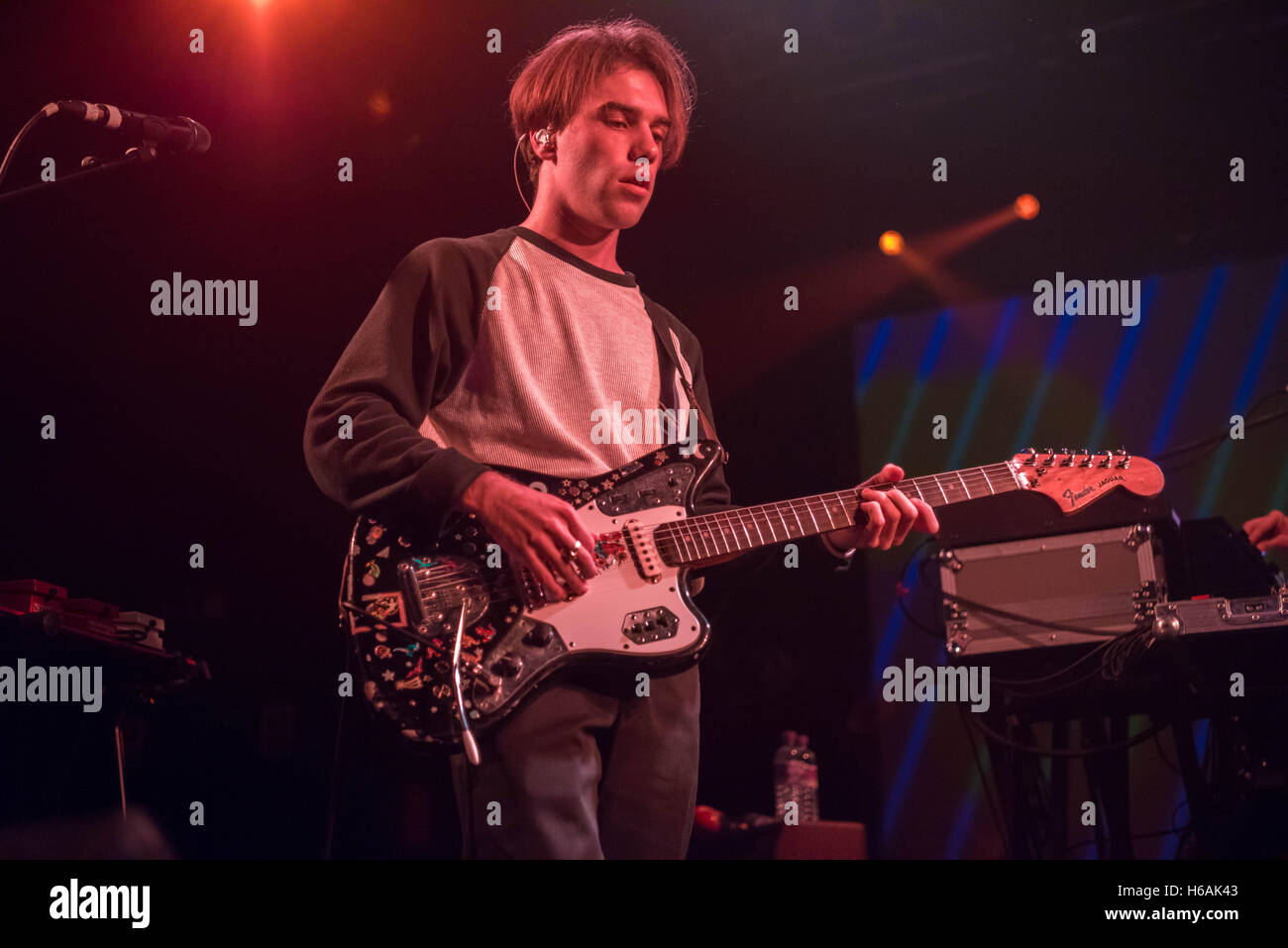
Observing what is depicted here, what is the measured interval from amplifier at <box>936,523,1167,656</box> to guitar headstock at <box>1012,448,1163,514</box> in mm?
309

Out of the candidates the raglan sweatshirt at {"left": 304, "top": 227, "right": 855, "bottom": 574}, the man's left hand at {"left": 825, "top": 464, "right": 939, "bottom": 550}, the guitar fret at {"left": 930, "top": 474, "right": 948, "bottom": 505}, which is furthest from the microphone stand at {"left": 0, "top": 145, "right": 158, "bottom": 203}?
the guitar fret at {"left": 930, "top": 474, "right": 948, "bottom": 505}

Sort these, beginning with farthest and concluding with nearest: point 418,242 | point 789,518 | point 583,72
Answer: point 418,242 < point 583,72 < point 789,518

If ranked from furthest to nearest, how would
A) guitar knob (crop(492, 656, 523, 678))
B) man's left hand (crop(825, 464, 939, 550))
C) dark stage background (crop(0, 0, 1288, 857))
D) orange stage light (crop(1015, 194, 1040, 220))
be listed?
orange stage light (crop(1015, 194, 1040, 220)) < dark stage background (crop(0, 0, 1288, 857)) < man's left hand (crop(825, 464, 939, 550)) < guitar knob (crop(492, 656, 523, 678))

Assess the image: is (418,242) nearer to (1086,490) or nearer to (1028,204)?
(1028,204)

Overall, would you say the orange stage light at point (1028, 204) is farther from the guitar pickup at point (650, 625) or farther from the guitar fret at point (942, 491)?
the guitar pickup at point (650, 625)

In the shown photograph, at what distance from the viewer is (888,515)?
2.42m

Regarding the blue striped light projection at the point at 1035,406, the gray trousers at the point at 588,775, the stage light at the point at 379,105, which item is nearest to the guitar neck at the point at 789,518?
the gray trousers at the point at 588,775

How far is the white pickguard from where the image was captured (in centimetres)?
212

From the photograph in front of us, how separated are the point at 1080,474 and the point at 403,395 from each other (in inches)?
64.7

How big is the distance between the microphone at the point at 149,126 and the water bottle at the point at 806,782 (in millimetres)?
2804

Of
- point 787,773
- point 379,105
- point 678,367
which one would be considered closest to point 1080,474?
point 678,367

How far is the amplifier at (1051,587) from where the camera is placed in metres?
2.96

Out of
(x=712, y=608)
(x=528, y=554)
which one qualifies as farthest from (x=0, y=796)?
(x=712, y=608)

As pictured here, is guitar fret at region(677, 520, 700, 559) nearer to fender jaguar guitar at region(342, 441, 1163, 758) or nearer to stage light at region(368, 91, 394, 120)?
fender jaguar guitar at region(342, 441, 1163, 758)
